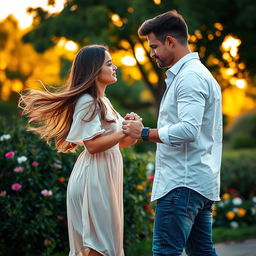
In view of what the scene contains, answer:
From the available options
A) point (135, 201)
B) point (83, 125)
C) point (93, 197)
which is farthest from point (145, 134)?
point (135, 201)

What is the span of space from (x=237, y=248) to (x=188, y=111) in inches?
173

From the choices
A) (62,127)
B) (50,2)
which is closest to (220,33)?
(50,2)

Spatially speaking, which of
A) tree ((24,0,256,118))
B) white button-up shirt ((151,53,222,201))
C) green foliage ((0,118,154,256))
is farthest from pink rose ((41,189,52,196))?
tree ((24,0,256,118))

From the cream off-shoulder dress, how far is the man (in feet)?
1.38

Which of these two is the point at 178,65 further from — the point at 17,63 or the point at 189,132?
the point at 17,63

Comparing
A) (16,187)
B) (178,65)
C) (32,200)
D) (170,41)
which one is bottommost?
(32,200)

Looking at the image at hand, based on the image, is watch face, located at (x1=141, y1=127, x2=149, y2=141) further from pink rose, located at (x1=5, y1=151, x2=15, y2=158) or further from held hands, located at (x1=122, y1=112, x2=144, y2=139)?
pink rose, located at (x1=5, y1=151, x2=15, y2=158)

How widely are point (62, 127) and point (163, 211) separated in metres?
1.19

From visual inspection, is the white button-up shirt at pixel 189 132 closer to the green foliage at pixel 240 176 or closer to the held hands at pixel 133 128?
the held hands at pixel 133 128

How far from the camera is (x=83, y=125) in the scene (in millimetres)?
4137

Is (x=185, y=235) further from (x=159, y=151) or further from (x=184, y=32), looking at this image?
(x=184, y=32)

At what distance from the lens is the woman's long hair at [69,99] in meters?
4.23

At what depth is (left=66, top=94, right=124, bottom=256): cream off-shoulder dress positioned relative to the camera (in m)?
4.16

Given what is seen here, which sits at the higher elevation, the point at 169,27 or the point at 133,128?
the point at 169,27
